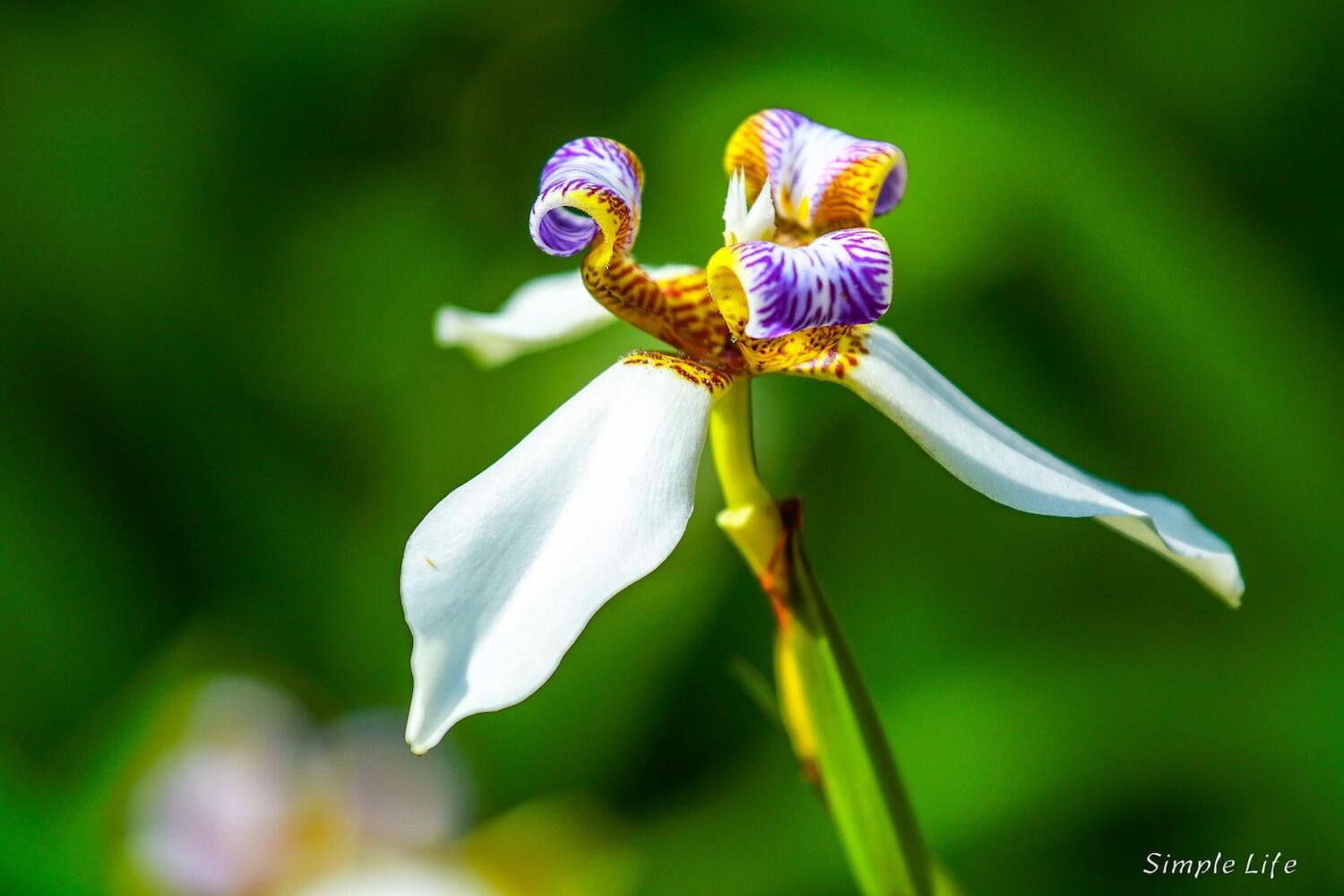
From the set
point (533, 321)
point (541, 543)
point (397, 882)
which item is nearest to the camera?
point (541, 543)

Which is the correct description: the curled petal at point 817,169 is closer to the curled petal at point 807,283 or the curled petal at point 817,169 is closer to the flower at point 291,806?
the curled petal at point 807,283

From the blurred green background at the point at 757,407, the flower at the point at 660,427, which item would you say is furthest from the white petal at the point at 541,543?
the blurred green background at the point at 757,407

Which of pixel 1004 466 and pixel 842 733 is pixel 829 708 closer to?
pixel 842 733

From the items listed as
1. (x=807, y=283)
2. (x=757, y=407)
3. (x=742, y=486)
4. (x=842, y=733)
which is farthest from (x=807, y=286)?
(x=757, y=407)

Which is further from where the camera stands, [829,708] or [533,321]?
[533,321]

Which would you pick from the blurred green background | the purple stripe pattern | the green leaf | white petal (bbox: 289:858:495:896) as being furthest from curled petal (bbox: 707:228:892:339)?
white petal (bbox: 289:858:495:896)

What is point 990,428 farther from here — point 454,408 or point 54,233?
point 54,233
